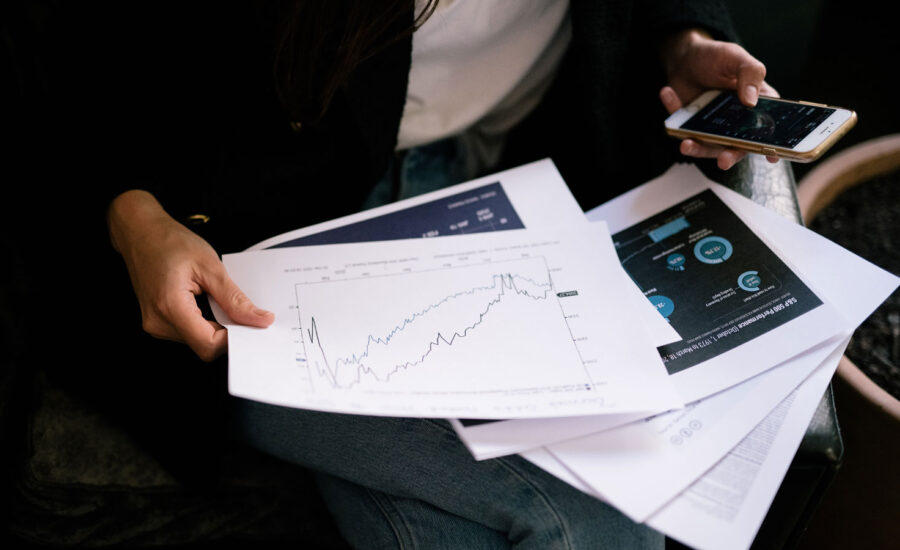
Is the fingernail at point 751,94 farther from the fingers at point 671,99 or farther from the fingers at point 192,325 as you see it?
the fingers at point 192,325

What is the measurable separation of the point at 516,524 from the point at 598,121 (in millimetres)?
436

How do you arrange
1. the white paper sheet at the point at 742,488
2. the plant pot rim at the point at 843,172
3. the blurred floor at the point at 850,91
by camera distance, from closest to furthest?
the white paper sheet at the point at 742,488 → the blurred floor at the point at 850,91 → the plant pot rim at the point at 843,172

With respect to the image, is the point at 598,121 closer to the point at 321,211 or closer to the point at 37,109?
the point at 321,211

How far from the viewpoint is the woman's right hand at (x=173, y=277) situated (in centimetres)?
54

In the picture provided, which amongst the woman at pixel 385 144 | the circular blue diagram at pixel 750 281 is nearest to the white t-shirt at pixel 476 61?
the woman at pixel 385 144

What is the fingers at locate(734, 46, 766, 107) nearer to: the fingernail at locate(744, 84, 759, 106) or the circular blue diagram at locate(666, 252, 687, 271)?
the fingernail at locate(744, 84, 759, 106)

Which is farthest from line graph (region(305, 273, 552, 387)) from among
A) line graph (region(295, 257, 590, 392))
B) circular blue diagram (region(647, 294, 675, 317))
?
circular blue diagram (region(647, 294, 675, 317))

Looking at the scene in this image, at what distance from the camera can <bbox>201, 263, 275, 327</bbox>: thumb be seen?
1.73 feet

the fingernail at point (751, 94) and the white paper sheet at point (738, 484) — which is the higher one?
the fingernail at point (751, 94)

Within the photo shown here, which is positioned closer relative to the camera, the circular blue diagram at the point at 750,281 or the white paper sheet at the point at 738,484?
the white paper sheet at the point at 738,484

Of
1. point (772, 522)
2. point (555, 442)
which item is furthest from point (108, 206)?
point (772, 522)

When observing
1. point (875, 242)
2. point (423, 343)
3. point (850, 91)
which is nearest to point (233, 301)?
point (423, 343)

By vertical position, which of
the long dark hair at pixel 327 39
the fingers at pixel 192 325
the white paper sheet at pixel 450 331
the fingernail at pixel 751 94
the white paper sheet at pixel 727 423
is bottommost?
the white paper sheet at pixel 727 423

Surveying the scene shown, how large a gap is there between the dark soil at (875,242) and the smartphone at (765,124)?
0.83ft
